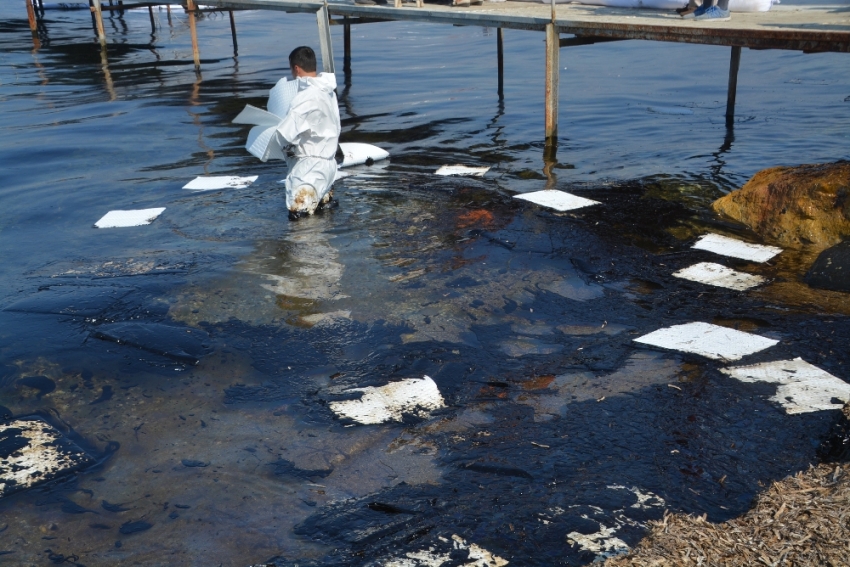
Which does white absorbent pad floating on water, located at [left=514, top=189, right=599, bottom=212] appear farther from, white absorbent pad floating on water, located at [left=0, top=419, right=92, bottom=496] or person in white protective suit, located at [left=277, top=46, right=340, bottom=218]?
white absorbent pad floating on water, located at [left=0, top=419, right=92, bottom=496]

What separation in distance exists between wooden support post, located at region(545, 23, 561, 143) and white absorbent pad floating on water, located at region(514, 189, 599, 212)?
239 centimetres

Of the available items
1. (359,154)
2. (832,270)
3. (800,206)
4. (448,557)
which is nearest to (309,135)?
(359,154)

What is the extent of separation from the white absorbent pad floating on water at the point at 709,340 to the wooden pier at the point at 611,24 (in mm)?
3587

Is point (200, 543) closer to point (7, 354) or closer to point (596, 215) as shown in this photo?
point (7, 354)

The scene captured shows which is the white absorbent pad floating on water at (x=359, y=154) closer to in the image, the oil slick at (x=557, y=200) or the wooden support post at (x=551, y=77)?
the wooden support post at (x=551, y=77)

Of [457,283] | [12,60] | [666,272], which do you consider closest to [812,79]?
[666,272]

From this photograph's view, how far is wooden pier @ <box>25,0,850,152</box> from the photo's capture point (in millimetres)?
8086

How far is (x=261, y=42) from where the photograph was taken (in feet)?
79.5

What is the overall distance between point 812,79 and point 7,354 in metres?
15.7

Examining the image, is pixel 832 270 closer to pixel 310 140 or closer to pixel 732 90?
pixel 310 140

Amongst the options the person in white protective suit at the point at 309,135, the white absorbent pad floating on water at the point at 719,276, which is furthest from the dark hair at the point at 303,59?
the white absorbent pad floating on water at the point at 719,276

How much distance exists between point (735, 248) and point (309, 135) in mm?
4368

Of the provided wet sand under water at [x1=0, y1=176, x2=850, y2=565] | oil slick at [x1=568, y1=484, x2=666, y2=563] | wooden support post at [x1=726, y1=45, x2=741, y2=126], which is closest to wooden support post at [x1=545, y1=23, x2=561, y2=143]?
wooden support post at [x1=726, y1=45, x2=741, y2=126]

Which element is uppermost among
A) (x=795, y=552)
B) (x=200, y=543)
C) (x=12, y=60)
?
(x=12, y=60)
